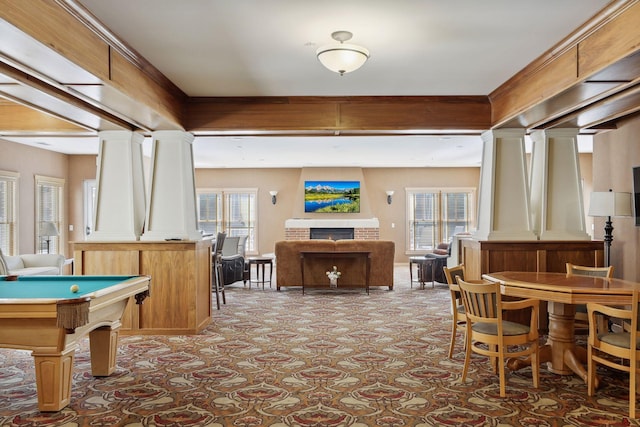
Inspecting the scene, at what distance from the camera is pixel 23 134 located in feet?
23.1

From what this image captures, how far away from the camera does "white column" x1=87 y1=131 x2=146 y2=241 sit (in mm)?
6082

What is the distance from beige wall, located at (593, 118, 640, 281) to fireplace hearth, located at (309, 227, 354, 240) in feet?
23.1

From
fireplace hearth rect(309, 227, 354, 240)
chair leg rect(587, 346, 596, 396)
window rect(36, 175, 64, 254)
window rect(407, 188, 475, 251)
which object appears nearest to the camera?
chair leg rect(587, 346, 596, 396)

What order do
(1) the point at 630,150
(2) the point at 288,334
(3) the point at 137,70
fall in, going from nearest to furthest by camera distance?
(3) the point at 137,70 < (2) the point at 288,334 < (1) the point at 630,150

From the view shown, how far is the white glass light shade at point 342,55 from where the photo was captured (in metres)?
4.05

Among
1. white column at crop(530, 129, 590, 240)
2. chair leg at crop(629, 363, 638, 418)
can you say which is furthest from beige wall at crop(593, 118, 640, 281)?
chair leg at crop(629, 363, 638, 418)

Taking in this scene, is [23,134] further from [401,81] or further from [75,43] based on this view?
[401,81]

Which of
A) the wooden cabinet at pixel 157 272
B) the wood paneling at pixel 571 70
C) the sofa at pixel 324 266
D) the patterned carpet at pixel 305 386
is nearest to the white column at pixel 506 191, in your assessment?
the wood paneling at pixel 571 70

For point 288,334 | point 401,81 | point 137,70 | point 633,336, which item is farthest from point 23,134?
point 633,336

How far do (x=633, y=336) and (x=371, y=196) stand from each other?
1084cm

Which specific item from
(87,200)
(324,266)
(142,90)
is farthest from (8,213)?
(142,90)

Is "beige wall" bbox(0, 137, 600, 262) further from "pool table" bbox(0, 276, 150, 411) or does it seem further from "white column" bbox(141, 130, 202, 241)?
"pool table" bbox(0, 276, 150, 411)

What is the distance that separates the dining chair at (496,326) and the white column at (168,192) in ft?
11.9

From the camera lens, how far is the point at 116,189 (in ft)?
20.0
